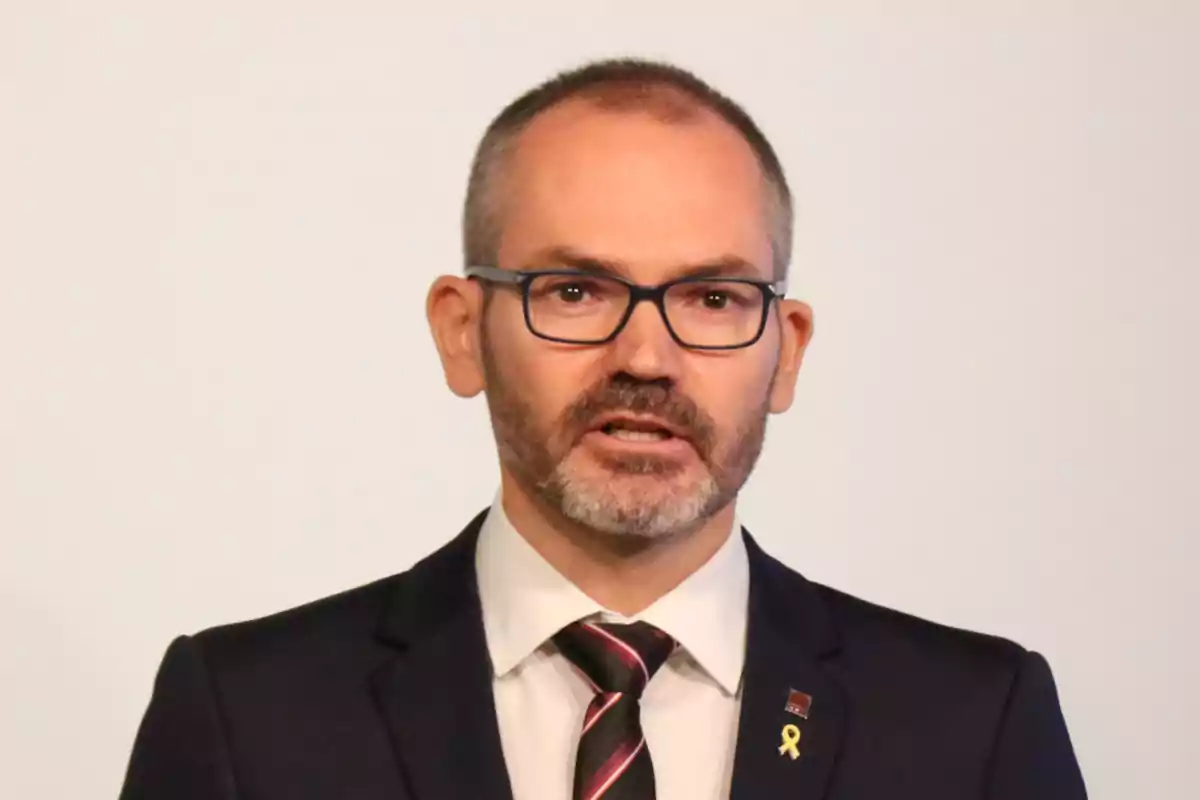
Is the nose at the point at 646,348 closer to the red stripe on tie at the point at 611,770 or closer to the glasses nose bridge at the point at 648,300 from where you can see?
the glasses nose bridge at the point at 648,300

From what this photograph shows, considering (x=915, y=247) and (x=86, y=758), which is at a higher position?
(x=915, y=247)

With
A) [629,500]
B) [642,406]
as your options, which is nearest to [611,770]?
[629,500]

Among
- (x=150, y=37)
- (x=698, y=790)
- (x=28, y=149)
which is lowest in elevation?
(x=698, y=790)

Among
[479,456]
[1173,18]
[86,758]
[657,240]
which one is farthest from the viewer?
[1173,18]

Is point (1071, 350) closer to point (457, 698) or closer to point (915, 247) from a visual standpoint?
point (915, 247)

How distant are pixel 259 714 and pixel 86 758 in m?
0.67

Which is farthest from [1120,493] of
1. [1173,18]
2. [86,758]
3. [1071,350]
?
[86,758]

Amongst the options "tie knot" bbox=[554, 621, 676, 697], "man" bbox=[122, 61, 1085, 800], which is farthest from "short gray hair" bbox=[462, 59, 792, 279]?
"tie knot" bbox=[554, 621, 676, 697]

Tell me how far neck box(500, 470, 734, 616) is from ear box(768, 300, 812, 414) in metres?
0.17

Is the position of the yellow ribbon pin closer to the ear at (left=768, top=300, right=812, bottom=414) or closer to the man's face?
the man's face

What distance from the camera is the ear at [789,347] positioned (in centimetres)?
178

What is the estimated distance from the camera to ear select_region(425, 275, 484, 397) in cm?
176

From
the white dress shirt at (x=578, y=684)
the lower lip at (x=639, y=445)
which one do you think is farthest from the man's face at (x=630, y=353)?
the white dress shirt at (x=578, y=684)

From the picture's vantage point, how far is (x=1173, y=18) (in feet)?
8.25
